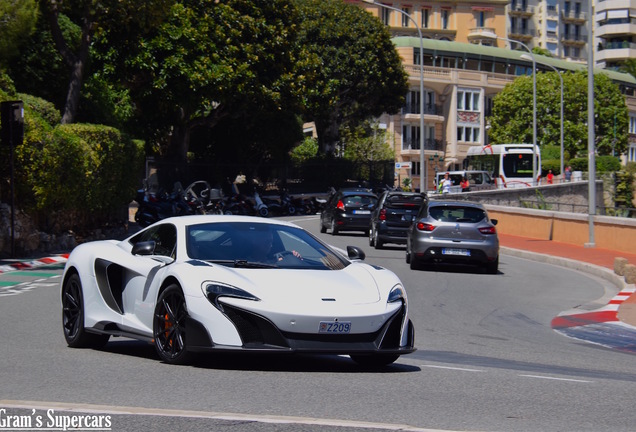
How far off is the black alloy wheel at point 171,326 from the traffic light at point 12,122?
15336 mm

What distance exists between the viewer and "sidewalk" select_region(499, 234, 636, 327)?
1716 centimetres

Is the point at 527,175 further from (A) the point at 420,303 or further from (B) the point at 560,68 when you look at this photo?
(A) the point at 420,303

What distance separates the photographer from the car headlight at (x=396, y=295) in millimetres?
9012

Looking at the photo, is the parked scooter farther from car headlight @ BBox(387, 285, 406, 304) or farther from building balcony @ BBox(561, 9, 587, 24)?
building balcony @ BBox(561, 9, 587, 24)

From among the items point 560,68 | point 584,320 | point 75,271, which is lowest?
point 584,320

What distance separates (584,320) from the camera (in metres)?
15.9

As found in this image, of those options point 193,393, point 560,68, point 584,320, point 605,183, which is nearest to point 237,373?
point 193,393

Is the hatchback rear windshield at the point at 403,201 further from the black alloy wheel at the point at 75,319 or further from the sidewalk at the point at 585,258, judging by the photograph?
the black alloy wheel at the point at 75,319

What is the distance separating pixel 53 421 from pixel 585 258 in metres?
22.9

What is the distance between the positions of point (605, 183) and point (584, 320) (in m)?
57.7

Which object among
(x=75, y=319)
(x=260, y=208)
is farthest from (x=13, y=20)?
(x=260, y=208)

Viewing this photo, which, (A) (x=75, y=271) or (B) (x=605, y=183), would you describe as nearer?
(A) (x=75, y=271)

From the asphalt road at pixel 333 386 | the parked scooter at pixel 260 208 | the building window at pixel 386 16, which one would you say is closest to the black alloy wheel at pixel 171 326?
the asphalt road at pixel 333 386

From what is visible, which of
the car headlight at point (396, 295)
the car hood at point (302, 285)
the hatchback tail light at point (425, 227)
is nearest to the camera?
the car hood at point (302, 285)
